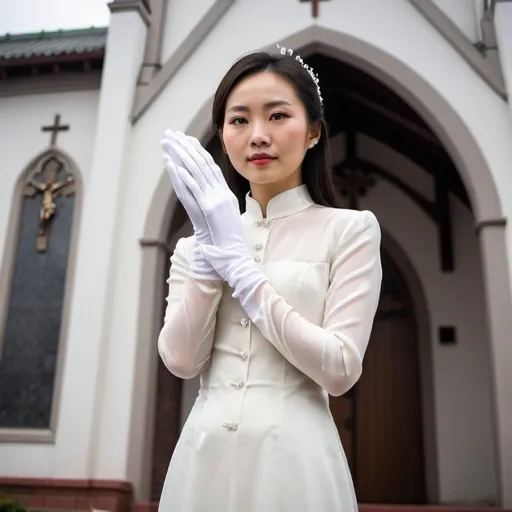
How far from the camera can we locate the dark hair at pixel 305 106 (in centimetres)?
144

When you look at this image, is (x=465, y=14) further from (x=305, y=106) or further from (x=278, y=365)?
(x=278, y=365)

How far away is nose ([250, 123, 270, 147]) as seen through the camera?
137cm

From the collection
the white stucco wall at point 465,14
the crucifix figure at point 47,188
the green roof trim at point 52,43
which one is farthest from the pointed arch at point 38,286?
A: the white stucco wall at point 465,14

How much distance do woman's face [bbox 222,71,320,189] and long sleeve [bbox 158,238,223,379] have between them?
28 cm

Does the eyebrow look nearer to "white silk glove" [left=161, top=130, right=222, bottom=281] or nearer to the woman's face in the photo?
the woman's face

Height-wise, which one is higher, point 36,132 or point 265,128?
point 36,132

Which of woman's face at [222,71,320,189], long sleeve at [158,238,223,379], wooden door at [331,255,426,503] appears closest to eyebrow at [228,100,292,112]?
woman's face at [222,71,320,189]

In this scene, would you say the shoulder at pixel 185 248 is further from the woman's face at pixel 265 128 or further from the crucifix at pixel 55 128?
the crucifix at pixel 55 128

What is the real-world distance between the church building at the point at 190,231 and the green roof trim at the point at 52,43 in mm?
51

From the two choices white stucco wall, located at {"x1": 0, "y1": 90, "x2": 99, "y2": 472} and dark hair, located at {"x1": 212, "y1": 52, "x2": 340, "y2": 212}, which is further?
white stucco wall, located at {"x1": 0, "y1": 90, "x2": 99, "y2": 472}

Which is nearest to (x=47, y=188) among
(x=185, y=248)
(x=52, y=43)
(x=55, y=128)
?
(x=55, y=128)

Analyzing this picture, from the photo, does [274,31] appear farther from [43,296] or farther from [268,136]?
[268,136]

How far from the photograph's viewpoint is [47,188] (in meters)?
6.63

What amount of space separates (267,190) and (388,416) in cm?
619
